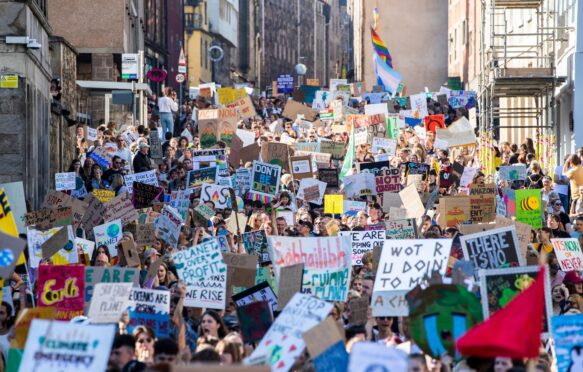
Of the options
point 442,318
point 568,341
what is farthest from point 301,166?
point 442,318

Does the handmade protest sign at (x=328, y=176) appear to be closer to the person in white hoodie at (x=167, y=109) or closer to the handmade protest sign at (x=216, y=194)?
the handmade protest sign at (x=216, y=194)

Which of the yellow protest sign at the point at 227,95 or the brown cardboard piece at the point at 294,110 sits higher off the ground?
the yellow protest sign at the point at 227,95

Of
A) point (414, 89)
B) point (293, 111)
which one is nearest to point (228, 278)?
point (293, 111)

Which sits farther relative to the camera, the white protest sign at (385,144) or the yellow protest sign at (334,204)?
the white protest sign at (385,144)

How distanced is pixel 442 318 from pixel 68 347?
8.43 ft

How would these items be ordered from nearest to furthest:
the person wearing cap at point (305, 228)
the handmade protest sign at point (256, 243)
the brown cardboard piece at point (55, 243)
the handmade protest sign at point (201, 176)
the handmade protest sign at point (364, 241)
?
the brown cardboard piece at point (55, 243)
the handmade protest sign at point (256, 243)
the handmade protest sign at point (364, 241)
the person wearing cap at point (305, 228)
the handmade protest sign at point (201, 176)

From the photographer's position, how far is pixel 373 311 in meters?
12.0

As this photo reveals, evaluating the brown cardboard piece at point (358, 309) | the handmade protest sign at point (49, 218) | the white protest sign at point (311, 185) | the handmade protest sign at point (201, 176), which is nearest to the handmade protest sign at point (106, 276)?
the brown cardboard piece at point (358, 309)

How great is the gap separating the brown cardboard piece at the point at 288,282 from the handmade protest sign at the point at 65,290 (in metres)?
1.46

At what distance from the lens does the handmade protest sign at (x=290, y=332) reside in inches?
391

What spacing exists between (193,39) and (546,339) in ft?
222

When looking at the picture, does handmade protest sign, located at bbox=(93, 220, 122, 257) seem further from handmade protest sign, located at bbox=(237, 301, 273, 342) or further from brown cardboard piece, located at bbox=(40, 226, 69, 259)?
handmade protest sign, located at bbox=(237, 301, 273, 342)

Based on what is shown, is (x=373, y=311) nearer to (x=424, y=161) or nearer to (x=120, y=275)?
(x=120, y=275)

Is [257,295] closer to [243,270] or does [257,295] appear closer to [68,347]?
[243,270]
